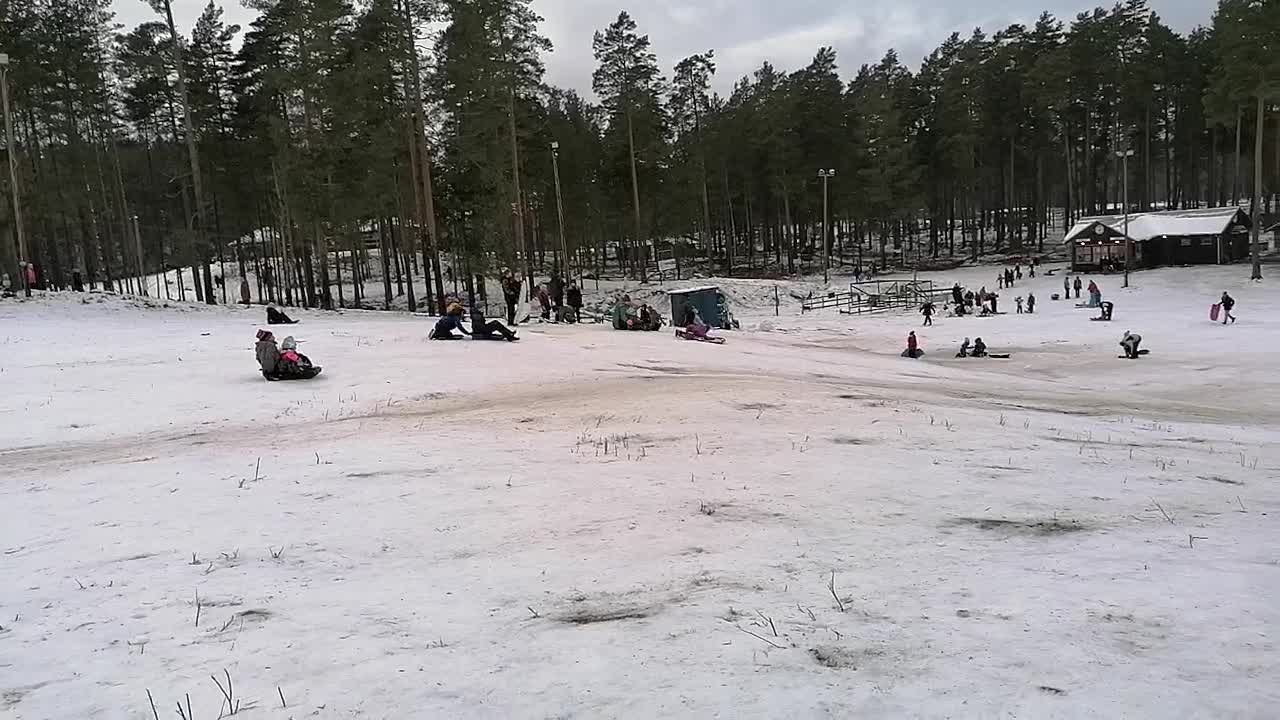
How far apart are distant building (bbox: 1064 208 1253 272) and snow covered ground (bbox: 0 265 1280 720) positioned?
1836 inches

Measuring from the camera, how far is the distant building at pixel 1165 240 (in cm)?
5041

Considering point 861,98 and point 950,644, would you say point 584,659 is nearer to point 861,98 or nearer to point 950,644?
point 950,644

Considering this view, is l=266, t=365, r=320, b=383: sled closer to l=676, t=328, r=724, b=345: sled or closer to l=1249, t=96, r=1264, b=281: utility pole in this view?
l=676, t=328, r=724, b=345: sled

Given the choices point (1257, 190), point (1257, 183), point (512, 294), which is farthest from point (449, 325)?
point (1257, 183)

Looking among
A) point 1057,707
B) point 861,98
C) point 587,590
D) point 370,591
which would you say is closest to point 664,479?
point 587,590

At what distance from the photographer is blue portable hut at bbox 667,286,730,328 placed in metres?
31.2

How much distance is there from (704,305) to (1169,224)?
39.5 meters

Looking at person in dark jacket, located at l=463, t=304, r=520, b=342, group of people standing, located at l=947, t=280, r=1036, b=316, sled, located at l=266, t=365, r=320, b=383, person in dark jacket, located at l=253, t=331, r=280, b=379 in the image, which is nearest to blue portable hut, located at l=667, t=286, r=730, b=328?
group of people standing, located at l=947, t=280, r=1036, b=316

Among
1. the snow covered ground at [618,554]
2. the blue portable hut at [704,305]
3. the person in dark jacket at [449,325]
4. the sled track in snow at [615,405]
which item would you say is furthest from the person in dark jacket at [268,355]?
the blue portable hut at [704,305]

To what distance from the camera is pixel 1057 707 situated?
10.9ft

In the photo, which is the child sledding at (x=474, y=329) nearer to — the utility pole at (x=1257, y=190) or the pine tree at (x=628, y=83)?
the pine tree at (x=628, y=83)

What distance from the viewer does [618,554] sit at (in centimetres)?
527

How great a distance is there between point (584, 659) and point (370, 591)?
5.30 feet

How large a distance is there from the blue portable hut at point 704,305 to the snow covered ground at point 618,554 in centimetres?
1899
